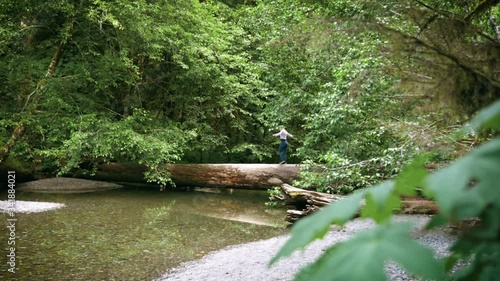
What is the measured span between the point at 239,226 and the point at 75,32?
8959 mm

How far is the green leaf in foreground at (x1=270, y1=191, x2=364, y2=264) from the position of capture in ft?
1.85

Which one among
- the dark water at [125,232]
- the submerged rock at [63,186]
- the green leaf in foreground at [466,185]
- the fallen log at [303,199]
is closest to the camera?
the green leaf in foreground at [466,185]

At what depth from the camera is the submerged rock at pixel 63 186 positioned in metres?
13.3

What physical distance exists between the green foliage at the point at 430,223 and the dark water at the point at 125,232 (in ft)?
16.8

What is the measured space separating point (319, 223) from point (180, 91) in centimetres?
1526

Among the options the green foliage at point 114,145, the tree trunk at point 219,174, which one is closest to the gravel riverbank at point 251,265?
the tree trunk at point 219,174

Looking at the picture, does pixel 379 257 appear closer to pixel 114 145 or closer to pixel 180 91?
pixel 114 145

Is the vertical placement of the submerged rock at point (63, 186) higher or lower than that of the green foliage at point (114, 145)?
lower

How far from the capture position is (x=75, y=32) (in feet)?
42.8

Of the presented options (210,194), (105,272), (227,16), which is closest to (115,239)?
(105,272)

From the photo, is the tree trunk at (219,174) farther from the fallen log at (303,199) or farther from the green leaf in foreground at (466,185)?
the green leaf in foreground at (466,185)

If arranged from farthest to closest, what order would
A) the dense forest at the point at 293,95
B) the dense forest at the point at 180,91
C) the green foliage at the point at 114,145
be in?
the green foliage at the point at 114,145, the dense forest at the point at 180,91, the dense forest at the point at 293,95

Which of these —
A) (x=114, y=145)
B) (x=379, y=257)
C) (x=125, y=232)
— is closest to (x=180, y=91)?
(x=114, y=145)

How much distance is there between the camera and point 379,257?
51 centimetres
